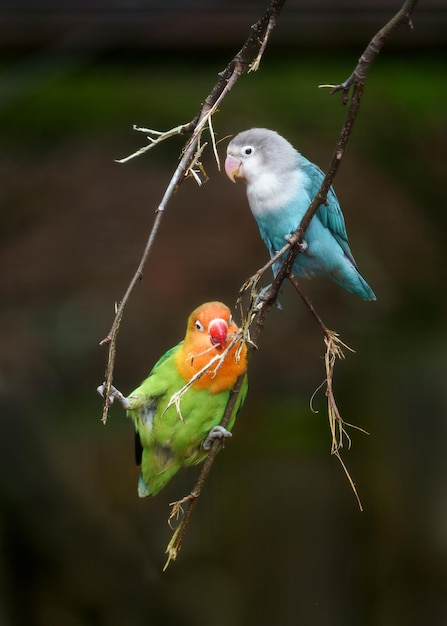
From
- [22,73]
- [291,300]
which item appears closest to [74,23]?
[22,73]

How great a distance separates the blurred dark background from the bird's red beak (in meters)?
1.40

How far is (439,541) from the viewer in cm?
312

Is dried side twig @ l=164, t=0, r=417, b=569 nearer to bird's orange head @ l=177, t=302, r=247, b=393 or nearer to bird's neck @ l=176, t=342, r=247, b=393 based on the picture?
bird's orange head @ l=177, t=302, r=247, b=393

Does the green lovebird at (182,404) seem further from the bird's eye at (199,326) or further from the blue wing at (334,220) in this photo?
the blue wing at (334,220)

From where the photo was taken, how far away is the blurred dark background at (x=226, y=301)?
2756 mm

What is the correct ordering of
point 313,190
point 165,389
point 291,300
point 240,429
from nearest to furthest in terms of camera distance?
point 313,190
point 165,389
point 291,300
point 240,429

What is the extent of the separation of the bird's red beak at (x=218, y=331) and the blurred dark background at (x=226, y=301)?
1.40 metres

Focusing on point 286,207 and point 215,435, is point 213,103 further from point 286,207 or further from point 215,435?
point 215,435

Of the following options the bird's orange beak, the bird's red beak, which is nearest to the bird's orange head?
the bird's red beak

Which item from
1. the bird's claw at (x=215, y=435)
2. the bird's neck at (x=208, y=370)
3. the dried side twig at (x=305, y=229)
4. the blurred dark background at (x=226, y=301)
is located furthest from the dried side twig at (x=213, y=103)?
the blurred dark background at (x=226, y=301)

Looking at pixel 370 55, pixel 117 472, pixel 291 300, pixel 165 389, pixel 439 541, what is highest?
pixel 370 55

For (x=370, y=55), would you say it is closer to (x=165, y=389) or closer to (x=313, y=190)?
(x=313, y=190)

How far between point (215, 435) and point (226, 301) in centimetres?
130

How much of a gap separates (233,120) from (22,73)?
2.03ft
